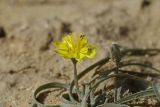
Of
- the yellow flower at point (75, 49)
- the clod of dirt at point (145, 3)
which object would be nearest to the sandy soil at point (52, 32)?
the clod of dirt at point (145, 3)

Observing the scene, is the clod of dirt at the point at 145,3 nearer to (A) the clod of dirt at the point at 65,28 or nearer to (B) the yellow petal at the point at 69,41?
(A) the clod of dirt at the point at 65,28

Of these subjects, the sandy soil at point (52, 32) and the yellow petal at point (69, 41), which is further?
the sandy soil at point (52, 32)

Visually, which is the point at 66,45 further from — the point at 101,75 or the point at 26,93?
the point at 26,93

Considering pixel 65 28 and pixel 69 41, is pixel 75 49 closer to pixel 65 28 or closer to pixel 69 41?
pixel 69 41

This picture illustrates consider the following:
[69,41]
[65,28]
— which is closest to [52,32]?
[65,28]

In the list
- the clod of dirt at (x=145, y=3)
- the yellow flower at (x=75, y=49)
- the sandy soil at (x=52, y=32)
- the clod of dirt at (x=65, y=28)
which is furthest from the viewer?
the clod of dirt at (x=145, y=3)

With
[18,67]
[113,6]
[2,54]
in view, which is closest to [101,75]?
[18,67]

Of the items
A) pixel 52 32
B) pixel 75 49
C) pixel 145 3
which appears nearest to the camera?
pixel 75 49
